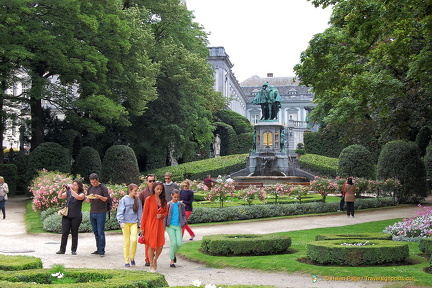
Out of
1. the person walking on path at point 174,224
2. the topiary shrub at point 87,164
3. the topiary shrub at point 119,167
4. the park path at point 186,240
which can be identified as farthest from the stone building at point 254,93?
the person walking on path at point 174,224

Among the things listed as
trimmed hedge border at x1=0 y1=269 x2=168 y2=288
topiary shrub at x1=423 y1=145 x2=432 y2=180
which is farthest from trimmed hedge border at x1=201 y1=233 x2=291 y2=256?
topiary shrub at x1=423 y1=145 x2=432 y2=180

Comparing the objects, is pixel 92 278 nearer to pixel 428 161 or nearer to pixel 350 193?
pixel 350 193

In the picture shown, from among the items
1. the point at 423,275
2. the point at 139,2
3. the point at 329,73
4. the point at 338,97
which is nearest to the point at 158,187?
the point at 423,275

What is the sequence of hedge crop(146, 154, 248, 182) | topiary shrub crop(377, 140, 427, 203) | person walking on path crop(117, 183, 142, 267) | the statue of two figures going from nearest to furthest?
person walking on path crop(117, 183, 142, 267), topiary shrub crop(377, 140, 427, 203), hedge crop(146, 154, 248, 182), the statue of two figures

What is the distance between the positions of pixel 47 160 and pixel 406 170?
17379 mm

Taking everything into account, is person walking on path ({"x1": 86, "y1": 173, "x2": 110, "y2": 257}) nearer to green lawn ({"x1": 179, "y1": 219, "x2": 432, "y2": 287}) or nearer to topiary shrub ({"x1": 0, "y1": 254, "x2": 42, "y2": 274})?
green lawn ({"x1": 179, "y1": 219, "x2": 432, "y2": 287})

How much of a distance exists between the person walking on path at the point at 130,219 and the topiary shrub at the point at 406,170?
1725 centimetres

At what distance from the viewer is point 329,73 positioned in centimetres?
2009

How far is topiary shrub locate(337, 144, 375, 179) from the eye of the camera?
2886cm

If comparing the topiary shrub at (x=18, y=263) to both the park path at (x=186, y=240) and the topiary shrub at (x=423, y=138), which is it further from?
the topiary shrub at (x=423, y=138)

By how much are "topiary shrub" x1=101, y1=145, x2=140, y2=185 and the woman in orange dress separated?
66.8 ft

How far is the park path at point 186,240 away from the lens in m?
9.52

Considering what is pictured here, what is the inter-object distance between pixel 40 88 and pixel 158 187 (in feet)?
64.7

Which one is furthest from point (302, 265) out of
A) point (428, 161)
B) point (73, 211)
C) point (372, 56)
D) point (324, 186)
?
point (428, 161)
